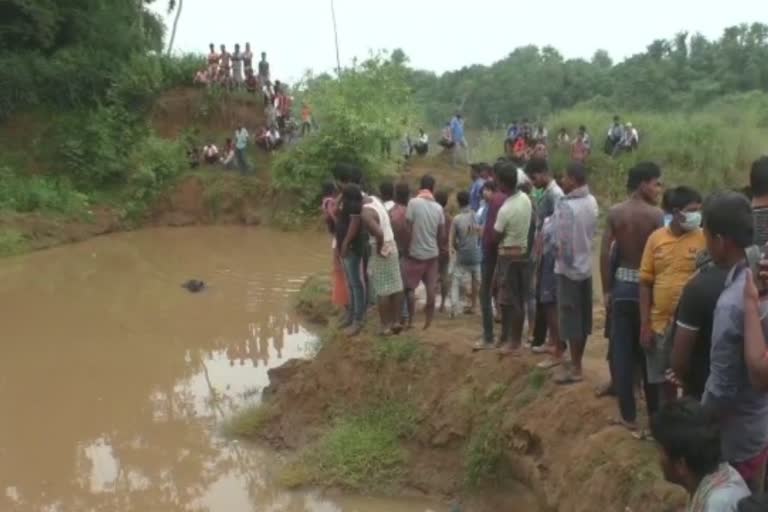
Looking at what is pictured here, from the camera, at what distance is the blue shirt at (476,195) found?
9202 mm

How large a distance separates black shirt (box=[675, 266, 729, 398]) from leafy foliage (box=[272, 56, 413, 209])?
56.5 feet

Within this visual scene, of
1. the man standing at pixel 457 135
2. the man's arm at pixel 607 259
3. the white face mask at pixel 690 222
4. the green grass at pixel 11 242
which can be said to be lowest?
the green grass at pixel 11 242

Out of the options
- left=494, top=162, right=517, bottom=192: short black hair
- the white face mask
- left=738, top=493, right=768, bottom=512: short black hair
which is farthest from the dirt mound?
left=738, top=493, right=768, bottom=512: short black hair

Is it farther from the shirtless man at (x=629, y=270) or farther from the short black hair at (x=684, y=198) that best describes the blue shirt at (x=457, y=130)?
the short black hair at (x=684, y=198)

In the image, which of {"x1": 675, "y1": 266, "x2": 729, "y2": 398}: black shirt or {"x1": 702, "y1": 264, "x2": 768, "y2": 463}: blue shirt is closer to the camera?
{"x1": 702, "y1": 264, "x2": 768, "y2": 463}: blue shirt

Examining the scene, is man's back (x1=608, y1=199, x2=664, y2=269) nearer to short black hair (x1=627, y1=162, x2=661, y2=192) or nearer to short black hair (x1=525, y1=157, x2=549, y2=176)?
short black hair (x1=627, y1=162, x2=661, y2=192)

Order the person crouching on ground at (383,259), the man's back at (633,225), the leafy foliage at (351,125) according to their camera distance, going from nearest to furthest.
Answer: the man's back at (633,225) → the person crouching on ground at (383,259) → the leafy foliage at (351,125)

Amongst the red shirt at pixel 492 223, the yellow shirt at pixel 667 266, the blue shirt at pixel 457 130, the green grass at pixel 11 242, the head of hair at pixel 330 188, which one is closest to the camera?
the yellow shirt at pixel 667 266

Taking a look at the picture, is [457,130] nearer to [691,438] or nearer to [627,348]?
[627,348]

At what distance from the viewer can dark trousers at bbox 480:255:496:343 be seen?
691 centimetres

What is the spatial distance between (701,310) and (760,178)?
2.53 ft

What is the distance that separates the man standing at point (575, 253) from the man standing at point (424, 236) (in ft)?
6.54

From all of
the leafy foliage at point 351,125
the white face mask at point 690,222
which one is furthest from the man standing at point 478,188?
the leafy foliage at point 351,125

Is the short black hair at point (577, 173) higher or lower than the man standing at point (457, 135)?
lower
